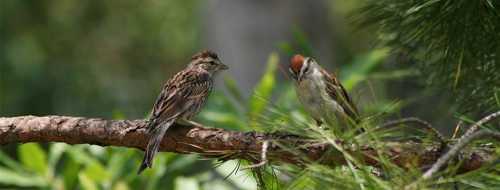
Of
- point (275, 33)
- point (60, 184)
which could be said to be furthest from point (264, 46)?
point (60, 184)

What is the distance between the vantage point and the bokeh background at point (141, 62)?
6.05m

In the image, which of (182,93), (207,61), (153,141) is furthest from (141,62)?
(153,141)

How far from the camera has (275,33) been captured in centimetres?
883

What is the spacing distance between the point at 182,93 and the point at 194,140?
110 centimetres

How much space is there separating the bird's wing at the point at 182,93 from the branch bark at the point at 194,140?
396 millimetres

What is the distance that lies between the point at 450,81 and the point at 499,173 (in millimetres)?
980

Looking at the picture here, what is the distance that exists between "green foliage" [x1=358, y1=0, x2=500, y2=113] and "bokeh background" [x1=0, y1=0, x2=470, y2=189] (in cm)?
156

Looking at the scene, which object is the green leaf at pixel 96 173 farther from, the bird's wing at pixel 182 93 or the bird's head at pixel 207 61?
the bird's wing at pixel 182 93

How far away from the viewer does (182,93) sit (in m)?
4.43

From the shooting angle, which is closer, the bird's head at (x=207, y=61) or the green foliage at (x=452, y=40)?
the green foliage at (x=452, y=40)

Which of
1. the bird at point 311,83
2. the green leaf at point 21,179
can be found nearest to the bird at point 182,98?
the bird at point 311,83

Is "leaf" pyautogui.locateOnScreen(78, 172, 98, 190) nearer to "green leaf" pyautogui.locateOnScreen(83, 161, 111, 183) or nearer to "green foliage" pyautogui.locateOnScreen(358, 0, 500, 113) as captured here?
"green leaf" pyautogui.locateOnScreen(83, 161, 111, 183)

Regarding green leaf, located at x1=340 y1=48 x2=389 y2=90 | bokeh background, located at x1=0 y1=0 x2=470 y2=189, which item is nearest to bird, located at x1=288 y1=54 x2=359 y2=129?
bokeh background, located at x1=0 y1=0 x2=470 y2=189

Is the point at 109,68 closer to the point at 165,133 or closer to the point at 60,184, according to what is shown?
the point at 60,184
